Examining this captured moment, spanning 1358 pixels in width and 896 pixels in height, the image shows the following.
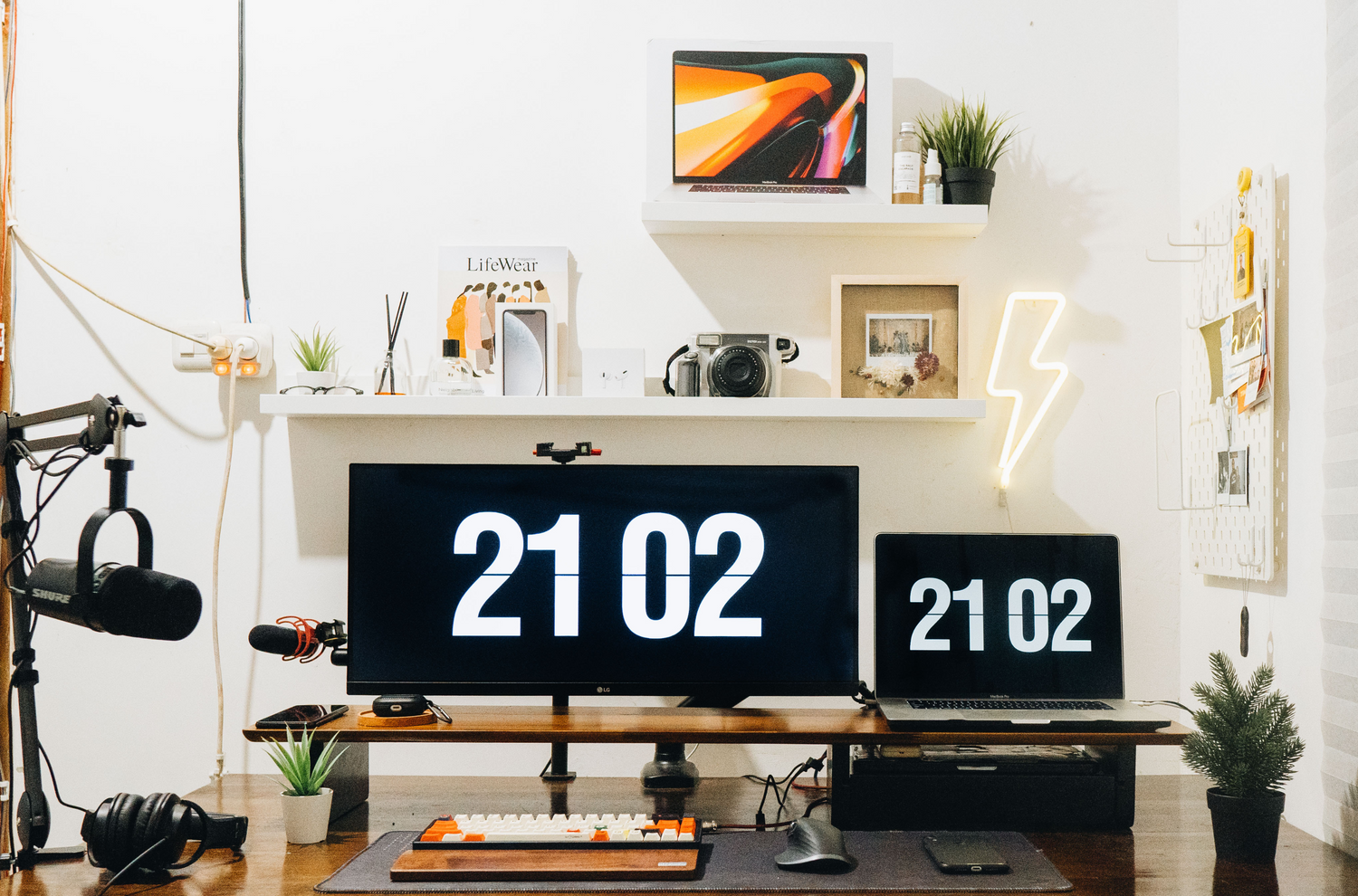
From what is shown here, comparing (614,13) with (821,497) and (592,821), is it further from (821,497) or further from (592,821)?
(592,821)

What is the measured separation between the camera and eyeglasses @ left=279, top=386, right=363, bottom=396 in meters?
1.54

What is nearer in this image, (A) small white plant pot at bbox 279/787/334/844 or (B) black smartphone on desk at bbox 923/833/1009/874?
(B) black smartphone on desk at bbox 923/833/1009/874

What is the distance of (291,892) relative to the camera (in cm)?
105

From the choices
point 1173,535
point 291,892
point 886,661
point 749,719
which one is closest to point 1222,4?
point 1173,535

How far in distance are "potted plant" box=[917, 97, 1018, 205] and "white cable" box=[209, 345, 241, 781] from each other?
1.25 meters

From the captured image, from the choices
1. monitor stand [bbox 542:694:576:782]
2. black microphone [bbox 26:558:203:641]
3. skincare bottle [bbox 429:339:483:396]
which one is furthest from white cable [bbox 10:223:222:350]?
monitor stand [bbox 542:694:576:782]

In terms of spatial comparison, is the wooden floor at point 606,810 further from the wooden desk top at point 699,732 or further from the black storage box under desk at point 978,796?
the wooden desk top at point 699,732

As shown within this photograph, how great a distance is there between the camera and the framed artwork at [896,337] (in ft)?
5.09

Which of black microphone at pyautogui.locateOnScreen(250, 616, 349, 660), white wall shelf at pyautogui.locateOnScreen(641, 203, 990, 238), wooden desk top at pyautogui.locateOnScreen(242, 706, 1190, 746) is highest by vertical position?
white wall shelf at pyautogui.locateOnScreen(641, 203, 990, 238)

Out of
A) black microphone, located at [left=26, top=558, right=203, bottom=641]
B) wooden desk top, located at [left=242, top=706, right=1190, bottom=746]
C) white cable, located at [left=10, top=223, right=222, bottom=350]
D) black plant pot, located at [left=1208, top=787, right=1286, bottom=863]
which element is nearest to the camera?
black microphone, located at [left=26, top=558, right=203, bottom=641]

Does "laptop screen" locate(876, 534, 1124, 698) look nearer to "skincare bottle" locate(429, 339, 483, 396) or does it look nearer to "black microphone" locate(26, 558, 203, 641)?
"skincare bottle" locate(429, 339, 483, 396)

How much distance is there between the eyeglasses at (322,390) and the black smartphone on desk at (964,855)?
3.73 ft

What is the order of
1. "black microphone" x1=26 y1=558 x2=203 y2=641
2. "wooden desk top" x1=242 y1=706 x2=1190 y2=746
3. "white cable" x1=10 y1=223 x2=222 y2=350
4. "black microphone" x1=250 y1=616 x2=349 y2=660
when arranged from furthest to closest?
"white cable" x1=10 y1=223 x2=222 y2=350
"black microphone" x1=250 y1=616 x2=349 y2=660
"wooden desk top" x1=242 y1=706 x2=1190 y2=746
"black microphone" x1=26 y1=558 x2=203 y2=641

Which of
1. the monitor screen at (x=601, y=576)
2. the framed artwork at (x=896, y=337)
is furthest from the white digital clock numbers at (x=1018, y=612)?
the framed artwork at (x=896, y=337)
